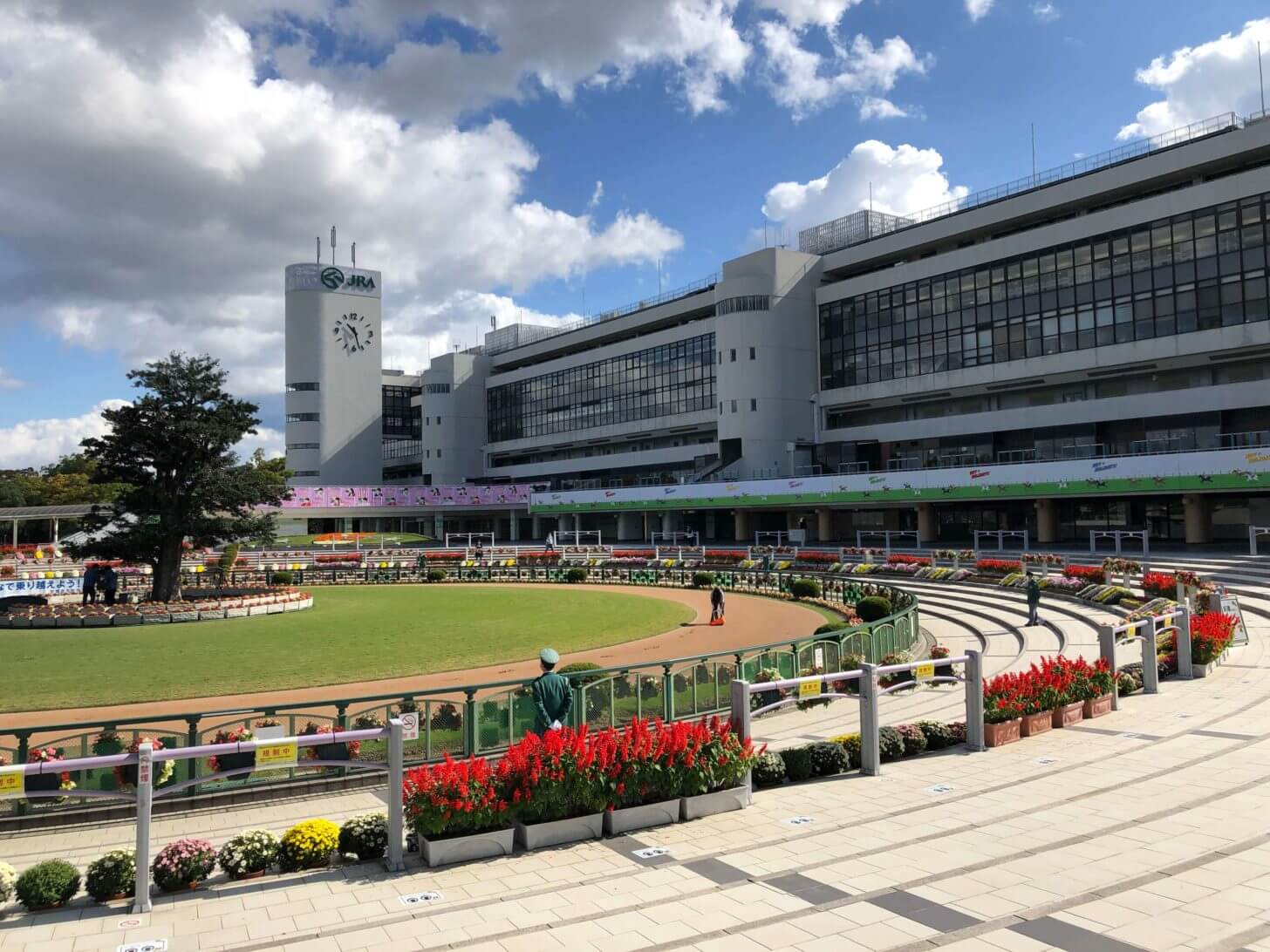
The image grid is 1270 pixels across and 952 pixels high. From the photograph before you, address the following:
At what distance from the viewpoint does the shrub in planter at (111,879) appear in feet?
27.0

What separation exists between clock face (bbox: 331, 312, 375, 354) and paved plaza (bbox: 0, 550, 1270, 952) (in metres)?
102

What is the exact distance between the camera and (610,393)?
9531cm

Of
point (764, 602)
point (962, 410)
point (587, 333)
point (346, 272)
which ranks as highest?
point (346, 272)

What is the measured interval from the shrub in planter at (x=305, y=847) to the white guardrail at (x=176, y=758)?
2.02 ft

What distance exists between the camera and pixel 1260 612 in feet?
88.5

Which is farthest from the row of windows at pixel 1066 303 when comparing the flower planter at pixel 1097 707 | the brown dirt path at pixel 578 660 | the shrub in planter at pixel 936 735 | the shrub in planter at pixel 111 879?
the shrub in planter at pixel 111 879

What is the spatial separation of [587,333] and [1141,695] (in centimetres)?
8589

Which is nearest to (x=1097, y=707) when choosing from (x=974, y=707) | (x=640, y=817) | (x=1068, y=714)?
(x=1068, y=714)

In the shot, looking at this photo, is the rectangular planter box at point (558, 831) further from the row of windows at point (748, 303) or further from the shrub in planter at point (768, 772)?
the row of windows at point (748, 303)

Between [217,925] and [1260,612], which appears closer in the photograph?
[217,925]

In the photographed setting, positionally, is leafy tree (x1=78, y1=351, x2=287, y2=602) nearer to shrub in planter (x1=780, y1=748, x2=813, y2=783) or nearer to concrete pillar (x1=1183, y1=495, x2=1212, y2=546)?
shrub in planter (x1=780, y1=748, x2=813, y2=783)

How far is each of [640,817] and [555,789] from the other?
121 cm

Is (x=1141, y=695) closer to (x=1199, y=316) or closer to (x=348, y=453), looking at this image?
(x=1199, y=316)

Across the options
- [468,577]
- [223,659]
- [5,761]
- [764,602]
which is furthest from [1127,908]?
[468,577]
